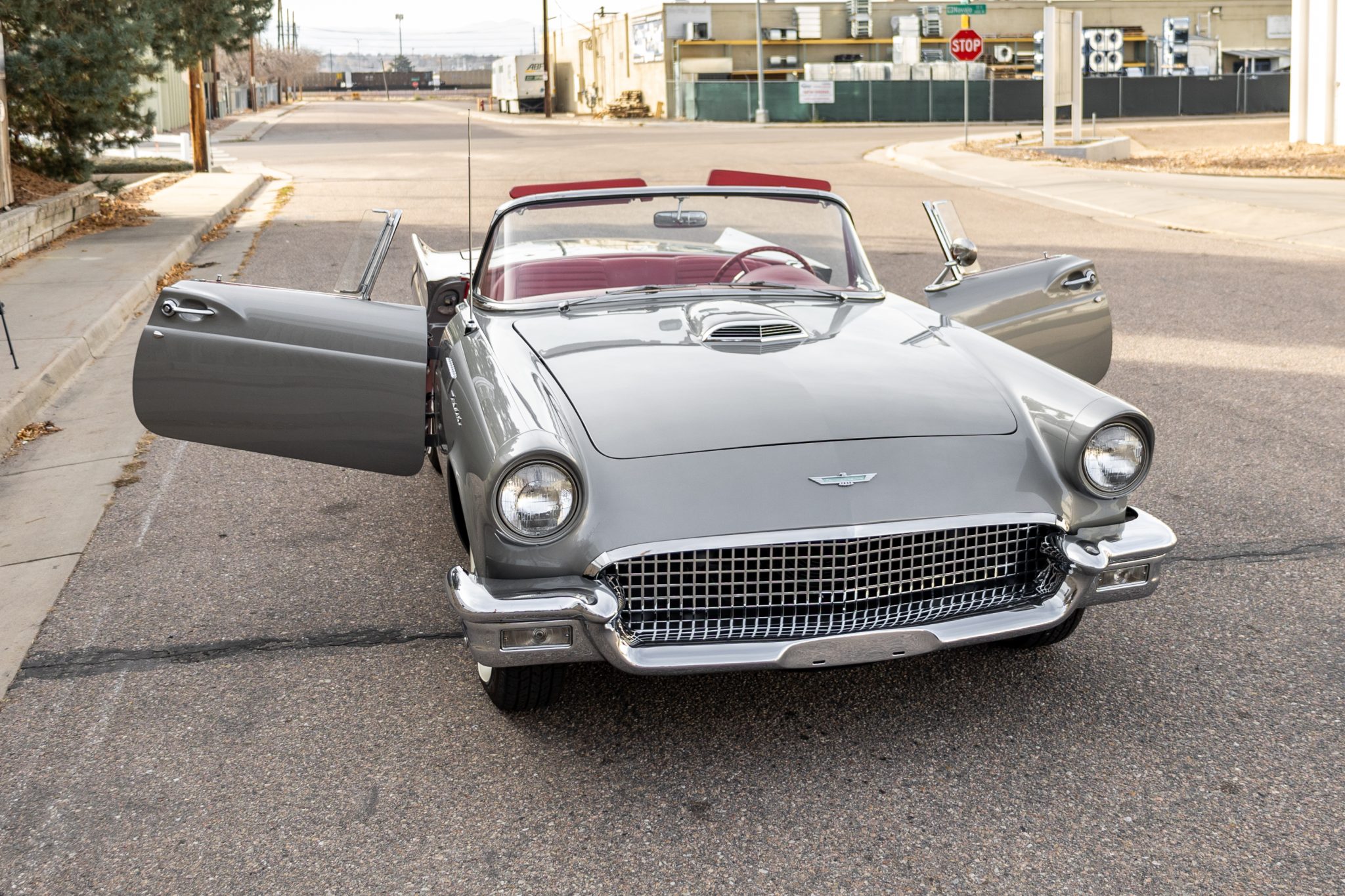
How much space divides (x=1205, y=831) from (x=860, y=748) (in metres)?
0.84

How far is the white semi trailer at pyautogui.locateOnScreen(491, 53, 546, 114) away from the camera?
64.6 meters

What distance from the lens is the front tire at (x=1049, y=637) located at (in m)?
3.71

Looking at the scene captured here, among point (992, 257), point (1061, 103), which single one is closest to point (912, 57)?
point (1061, 103)

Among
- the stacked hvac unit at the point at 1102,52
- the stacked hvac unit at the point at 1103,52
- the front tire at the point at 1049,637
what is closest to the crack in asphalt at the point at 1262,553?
the front tire at the point at 1049,637

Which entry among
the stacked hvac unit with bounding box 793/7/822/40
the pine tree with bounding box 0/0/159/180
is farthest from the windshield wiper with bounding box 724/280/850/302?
the stacked hvac unit with bounding box 793/7/822/40

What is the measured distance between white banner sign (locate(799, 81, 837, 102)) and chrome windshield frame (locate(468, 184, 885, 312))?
4178 centimetres

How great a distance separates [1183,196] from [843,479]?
1512cm

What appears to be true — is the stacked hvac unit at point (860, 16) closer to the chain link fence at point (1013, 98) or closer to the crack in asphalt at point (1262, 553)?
the chain link fence at point (1013, 98)

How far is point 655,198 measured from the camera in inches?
189

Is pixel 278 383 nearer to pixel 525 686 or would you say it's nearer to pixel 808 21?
pixel 525 686

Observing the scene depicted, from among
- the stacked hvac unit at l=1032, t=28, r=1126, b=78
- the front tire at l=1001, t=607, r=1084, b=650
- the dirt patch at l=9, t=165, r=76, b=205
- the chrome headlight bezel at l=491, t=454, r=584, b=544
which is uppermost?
the stacked hvac unit at l=1032, t=28, r=1126, b=78

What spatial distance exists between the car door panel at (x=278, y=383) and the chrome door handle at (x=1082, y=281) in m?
2.51

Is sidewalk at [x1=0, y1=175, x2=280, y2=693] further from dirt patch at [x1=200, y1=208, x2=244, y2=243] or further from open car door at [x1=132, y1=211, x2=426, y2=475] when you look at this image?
open car door at [x1=132, y1=211, x2=426, y2=475]

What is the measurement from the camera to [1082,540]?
134 inches
